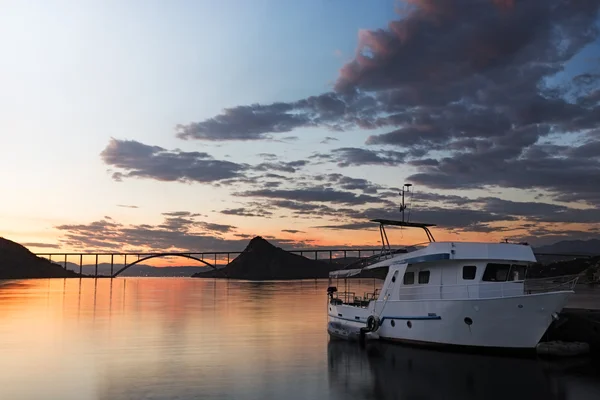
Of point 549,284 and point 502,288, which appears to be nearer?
point 502,288

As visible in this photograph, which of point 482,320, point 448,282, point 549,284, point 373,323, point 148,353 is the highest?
point 448,282

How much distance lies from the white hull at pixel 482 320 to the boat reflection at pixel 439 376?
0.71 meters

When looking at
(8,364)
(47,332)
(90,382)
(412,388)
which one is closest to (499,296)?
(412,388)

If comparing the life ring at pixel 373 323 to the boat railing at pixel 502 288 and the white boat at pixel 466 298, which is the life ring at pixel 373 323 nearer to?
the white boat at pixel 466 298

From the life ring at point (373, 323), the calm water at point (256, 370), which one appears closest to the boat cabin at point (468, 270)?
the life ring at point (373, 323)

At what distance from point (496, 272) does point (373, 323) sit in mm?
7165

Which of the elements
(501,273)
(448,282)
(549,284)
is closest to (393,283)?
(448,282)

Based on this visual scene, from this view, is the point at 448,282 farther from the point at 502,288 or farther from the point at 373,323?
the point at 373,323

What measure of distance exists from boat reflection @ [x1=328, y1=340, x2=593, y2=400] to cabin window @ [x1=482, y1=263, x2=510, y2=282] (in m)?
3.65

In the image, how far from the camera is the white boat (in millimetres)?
24344

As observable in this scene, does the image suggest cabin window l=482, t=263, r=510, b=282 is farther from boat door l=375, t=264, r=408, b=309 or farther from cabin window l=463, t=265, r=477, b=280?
boat door l=375, t=264, r=408, b=309

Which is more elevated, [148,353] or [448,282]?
[448,282]

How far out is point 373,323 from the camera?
2970 cm

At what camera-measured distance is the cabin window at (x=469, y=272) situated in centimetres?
2642
